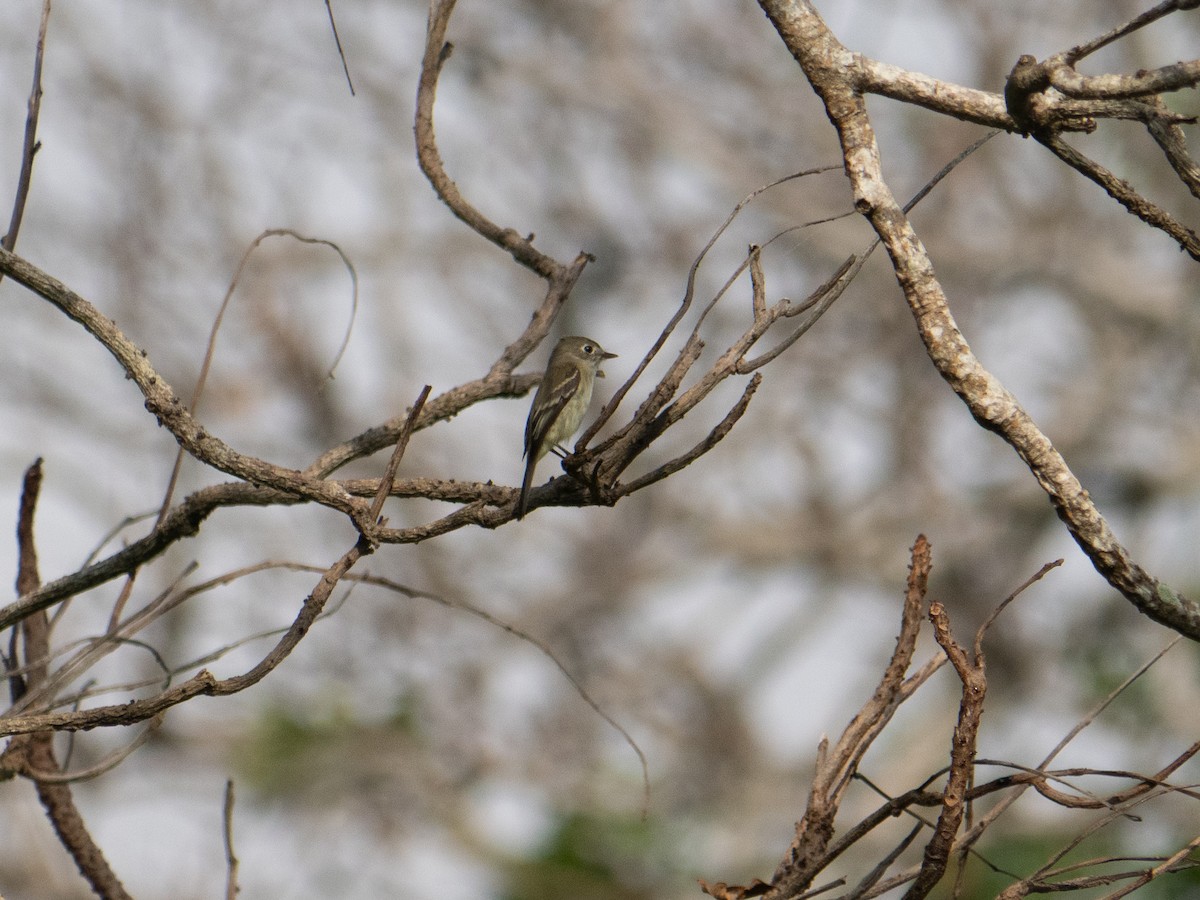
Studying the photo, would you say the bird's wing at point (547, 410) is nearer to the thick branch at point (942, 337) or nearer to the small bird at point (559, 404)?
the small bird at point (559, 404)

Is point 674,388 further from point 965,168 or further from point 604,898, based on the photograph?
point 965,168

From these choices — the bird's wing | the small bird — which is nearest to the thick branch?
the small bird

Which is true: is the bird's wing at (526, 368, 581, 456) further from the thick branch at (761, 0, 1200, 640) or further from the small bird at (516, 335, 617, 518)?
the thick branch at (761, 0, 1200, 640)

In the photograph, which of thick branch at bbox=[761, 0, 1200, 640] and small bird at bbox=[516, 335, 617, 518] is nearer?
thick branch at bbox=[761, 0, 1200, 640]

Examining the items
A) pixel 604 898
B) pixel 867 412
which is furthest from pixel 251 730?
pixel 867 412

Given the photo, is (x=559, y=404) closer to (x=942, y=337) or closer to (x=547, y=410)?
(x=547, y=410)

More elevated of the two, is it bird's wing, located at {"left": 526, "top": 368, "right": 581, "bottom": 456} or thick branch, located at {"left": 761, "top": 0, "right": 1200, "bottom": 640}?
bird's wing, located at {"left": 526, "top": 368, "right": 581, "bottom": 456}

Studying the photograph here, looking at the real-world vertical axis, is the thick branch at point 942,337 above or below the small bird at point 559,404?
below

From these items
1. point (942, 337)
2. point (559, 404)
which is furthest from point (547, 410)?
point (942, 337)

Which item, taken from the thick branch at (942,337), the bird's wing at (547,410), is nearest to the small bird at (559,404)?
the bird's wing at (547,410)

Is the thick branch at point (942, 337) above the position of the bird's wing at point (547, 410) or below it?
below

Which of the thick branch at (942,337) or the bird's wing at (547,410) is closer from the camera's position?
the thick branch at (942,337)

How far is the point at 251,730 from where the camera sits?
13.3 metres

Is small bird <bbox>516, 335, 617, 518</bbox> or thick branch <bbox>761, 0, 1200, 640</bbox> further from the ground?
small bird <bbox>516, 335, 617, 518</bbox>
